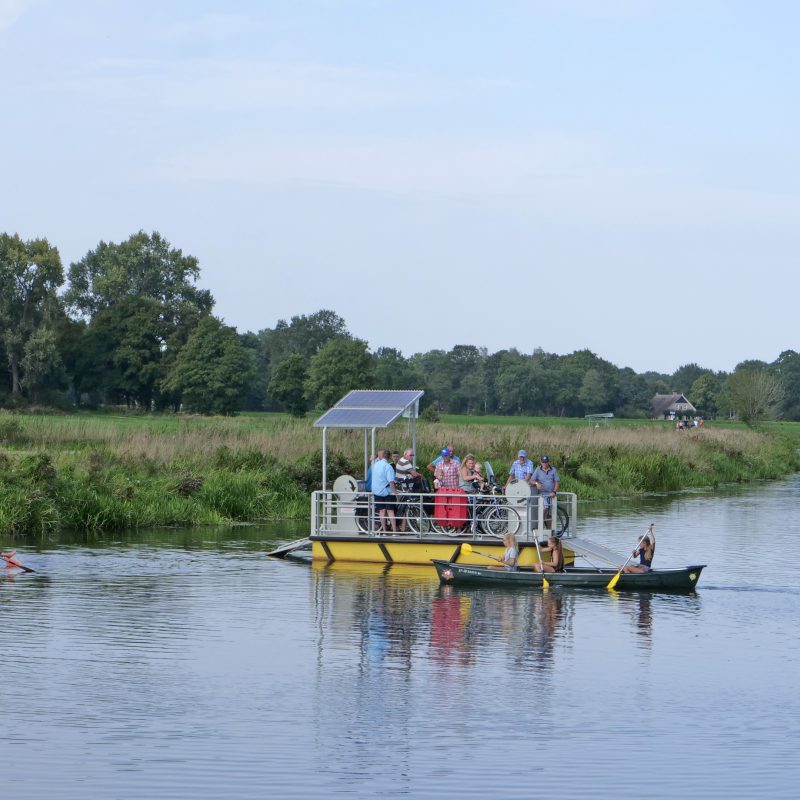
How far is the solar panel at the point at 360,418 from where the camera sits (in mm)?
26594

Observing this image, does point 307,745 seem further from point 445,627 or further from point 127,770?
point 445,627

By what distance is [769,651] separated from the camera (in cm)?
1900

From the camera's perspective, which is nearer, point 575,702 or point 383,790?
point 383,790

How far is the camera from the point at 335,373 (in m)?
121

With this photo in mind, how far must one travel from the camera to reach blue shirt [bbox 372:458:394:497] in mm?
26047

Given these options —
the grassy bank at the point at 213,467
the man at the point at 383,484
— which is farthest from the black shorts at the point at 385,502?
the grassy bank at the point at 213,467

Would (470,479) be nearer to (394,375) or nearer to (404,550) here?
(404,550)

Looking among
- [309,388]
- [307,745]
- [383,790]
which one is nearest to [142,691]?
[307,745]

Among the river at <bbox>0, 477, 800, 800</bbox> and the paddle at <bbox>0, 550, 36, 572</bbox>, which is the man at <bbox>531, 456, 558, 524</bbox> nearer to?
the river at <bbox>0, 477, 800, 800</bbox>

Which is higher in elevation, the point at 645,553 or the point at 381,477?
the point at 381,477

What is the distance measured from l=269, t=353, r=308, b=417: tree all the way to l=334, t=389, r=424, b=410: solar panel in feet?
318

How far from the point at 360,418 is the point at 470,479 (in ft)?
8.39

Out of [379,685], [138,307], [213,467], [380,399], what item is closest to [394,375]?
[138,307]

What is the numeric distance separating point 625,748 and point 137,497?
22.6 m
